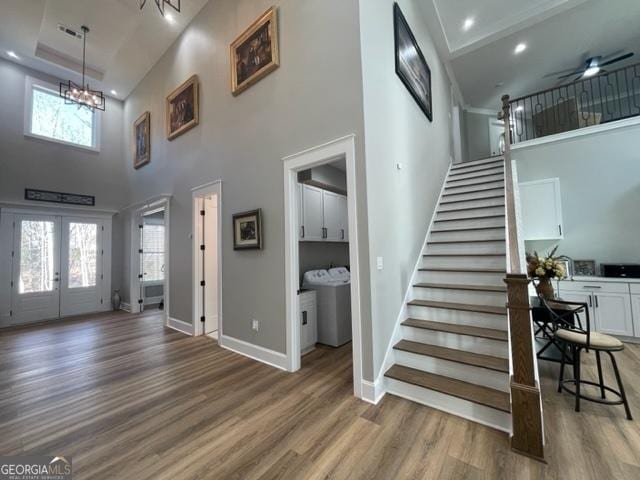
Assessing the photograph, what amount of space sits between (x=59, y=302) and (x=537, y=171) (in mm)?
10421

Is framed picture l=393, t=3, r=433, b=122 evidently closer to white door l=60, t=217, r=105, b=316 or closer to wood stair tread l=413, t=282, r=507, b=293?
wood stair tread l=413, t=282, r=507, b=293

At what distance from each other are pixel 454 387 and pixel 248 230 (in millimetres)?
2822

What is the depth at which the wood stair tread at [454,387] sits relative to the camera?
2.01 meters

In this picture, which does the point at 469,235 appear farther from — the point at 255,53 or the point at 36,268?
the point at 36,268

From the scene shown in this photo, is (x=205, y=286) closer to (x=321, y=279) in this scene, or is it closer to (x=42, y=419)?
(x=321, y=279)

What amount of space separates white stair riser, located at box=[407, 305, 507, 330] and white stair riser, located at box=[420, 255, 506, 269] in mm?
879

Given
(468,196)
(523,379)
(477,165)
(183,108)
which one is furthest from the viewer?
(477,165)

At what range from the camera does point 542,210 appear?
15.5 ft

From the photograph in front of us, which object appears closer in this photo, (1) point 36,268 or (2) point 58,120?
(1) point 36,268

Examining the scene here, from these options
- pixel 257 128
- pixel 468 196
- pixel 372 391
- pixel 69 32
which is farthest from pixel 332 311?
pixel 69 32

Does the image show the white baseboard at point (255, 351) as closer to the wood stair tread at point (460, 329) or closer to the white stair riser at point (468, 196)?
the wood stair tread at point (460, 329)

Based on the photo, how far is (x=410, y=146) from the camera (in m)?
3.67

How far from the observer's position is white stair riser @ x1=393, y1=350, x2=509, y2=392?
2180mm

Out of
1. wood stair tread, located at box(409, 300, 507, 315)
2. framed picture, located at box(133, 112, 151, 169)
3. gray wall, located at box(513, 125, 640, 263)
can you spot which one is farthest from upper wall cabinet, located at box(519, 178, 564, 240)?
framed picture, located at box(133, 112, 151, 169)
